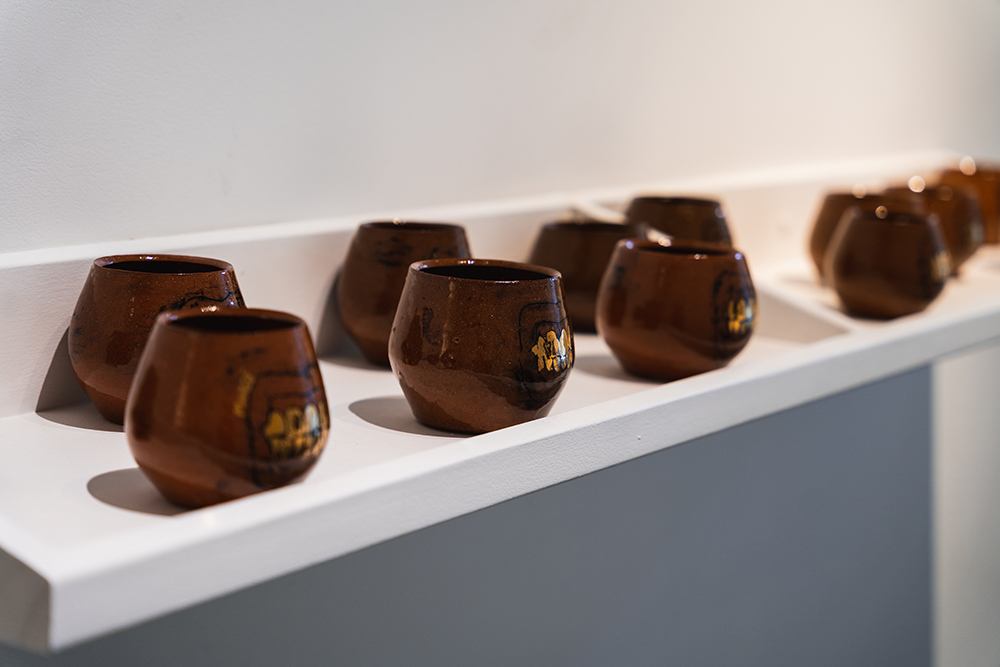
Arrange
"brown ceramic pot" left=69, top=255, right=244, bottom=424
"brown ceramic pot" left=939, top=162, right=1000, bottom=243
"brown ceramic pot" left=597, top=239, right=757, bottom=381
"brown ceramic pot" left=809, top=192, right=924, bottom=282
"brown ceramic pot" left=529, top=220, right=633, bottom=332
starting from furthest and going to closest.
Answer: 1. "brown ceramic pot" left=939, top=162, right=1000, bottom=243
2. "brown ceramic pot" left=809, top=192, right=924, bottom=282
3. "brown ceramic pot" left=529, top=220, right=633, bottom=332
4. "brown ceramic pot" left=597, top=239, right=757, bottom=381
5. "brown ceramic pot" left=69, top=255, right=244, bottom=424

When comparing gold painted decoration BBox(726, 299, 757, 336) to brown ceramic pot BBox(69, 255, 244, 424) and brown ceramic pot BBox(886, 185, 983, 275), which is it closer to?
brown ceramic pot BBox(69, 255, 244, 424)

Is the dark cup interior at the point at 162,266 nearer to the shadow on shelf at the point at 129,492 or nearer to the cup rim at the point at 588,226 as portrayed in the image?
the shadow on shelf at the point at 129,492

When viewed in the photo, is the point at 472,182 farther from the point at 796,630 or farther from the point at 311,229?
the point at 796,630

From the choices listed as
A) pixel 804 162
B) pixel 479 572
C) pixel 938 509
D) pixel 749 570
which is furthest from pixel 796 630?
pixel 804 162

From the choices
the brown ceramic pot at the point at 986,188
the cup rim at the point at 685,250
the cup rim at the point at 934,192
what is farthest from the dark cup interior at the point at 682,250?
the brown ceramic pot at the point at 986,188

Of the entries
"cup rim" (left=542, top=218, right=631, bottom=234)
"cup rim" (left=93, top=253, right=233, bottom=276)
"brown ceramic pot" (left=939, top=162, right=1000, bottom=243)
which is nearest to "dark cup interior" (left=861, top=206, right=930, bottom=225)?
"cup rim" (left=542, top=218, right=631, bottom=234)

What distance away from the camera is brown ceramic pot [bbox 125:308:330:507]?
48cm

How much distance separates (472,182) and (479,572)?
33 cm

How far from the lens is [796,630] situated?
117cm

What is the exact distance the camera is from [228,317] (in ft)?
1.76

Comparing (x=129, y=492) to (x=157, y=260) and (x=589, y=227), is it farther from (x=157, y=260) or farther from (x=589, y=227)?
(x=589, y=227)

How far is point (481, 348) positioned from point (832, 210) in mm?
662

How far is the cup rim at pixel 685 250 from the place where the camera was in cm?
76

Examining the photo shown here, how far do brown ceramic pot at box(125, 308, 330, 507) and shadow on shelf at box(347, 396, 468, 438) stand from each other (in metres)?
0.14
